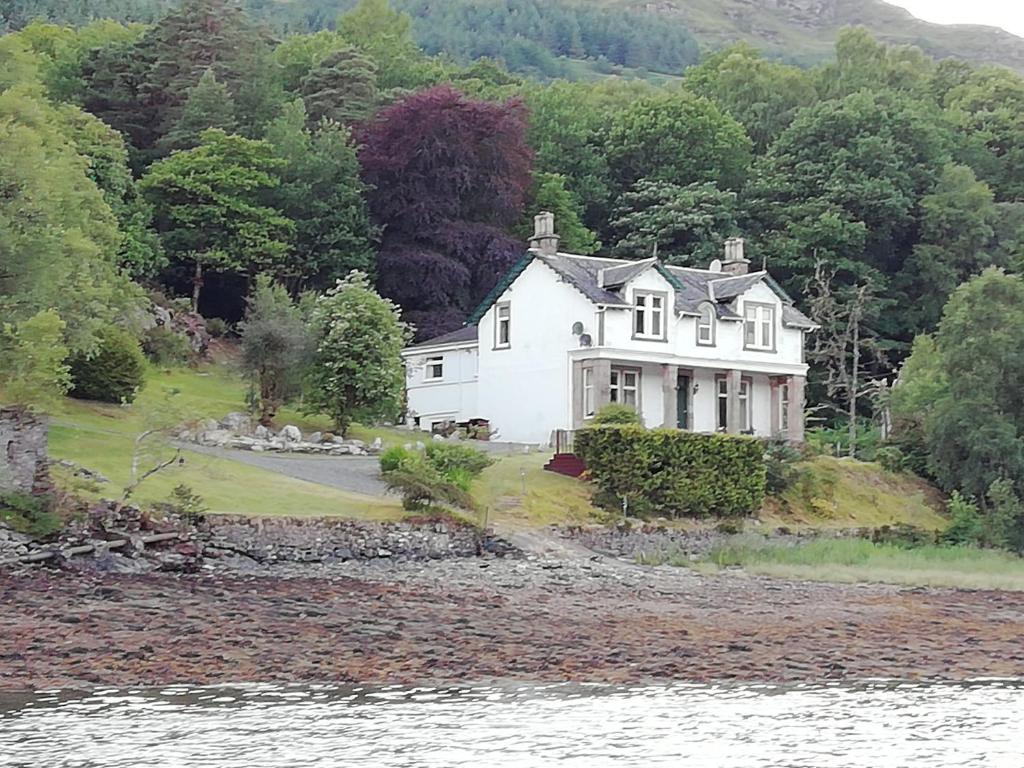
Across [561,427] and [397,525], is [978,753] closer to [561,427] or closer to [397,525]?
[397,525]

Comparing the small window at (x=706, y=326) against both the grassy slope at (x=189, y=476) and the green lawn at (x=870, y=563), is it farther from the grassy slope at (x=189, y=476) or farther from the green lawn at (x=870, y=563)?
the grassy slope at (x=189, y=476)

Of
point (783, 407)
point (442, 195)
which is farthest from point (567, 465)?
point (442, 195)

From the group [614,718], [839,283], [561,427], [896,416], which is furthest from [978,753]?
[839,283]

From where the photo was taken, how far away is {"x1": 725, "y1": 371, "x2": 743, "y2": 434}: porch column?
58812 mm

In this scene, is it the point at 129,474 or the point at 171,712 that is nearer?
the point at 171,712

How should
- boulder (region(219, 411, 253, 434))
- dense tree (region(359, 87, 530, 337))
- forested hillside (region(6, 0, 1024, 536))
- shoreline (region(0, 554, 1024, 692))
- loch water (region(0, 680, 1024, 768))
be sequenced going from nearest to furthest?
loch water (region(0, 680, 1024, 768)) < shoreline (region(0, 554, 1024, 692)) < boulder (region(219, 411, 253, 434)) < forested hillside (region(6, 0, 1024, 536)) < dense tree (region(359, 87, 530, 337))

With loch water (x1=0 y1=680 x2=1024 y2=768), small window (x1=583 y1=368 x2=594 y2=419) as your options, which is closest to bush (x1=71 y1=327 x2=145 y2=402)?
small window (x1=583 y1=368 x2=594 y2=419)

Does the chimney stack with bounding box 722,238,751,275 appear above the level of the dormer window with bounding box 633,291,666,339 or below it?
above

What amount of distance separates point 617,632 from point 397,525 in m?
11.8

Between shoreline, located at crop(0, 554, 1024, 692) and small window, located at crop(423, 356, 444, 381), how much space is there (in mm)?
27283

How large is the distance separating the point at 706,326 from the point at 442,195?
19806mm

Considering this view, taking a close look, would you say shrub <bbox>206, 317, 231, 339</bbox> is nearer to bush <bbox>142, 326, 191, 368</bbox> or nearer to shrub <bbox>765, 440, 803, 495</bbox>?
bush <bbox>142, 326, 191, 368</bbox>

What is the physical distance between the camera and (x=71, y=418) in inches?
1797

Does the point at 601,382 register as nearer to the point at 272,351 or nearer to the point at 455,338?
the point at 455,338
